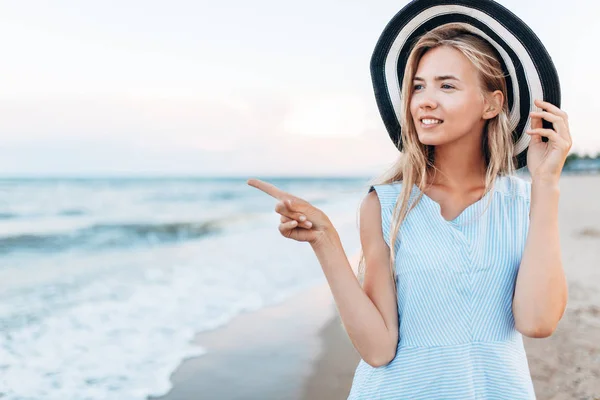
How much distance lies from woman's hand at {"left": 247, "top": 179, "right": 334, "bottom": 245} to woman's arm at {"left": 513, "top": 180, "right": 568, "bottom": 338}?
58 centimetres

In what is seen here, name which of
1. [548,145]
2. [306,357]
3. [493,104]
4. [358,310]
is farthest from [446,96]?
[306,357]

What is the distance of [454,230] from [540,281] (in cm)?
28

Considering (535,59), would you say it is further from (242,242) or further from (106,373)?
(242,242)

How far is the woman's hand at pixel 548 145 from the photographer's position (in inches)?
66.5

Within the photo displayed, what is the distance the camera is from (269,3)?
16203 millimetres

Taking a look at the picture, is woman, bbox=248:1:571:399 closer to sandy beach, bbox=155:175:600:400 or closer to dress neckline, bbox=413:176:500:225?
dress neckline, bbox=413:176:500:225

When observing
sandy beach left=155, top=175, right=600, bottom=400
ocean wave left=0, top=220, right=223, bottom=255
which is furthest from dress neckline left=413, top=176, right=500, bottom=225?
ocean wave left=0, top=220, right=223, bottom=255

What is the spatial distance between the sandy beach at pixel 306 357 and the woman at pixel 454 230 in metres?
2.57

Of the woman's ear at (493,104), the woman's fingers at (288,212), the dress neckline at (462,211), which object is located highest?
the woman's ear at (493,104)

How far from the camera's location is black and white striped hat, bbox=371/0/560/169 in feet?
5.87

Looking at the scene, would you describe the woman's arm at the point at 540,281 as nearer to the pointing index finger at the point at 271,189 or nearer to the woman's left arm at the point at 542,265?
the woman's left arm at the point at 542,265

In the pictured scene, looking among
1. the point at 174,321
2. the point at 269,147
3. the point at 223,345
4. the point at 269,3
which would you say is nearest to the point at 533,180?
the point at 223,345

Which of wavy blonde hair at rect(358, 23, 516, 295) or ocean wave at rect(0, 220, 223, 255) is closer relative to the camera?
wavy blonde hair at rect(358, 23, 516, 295)

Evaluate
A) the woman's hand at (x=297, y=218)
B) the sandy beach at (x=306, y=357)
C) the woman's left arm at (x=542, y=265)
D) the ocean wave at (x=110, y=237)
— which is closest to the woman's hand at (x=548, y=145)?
the woman's left arm at (x=542, y=265)
